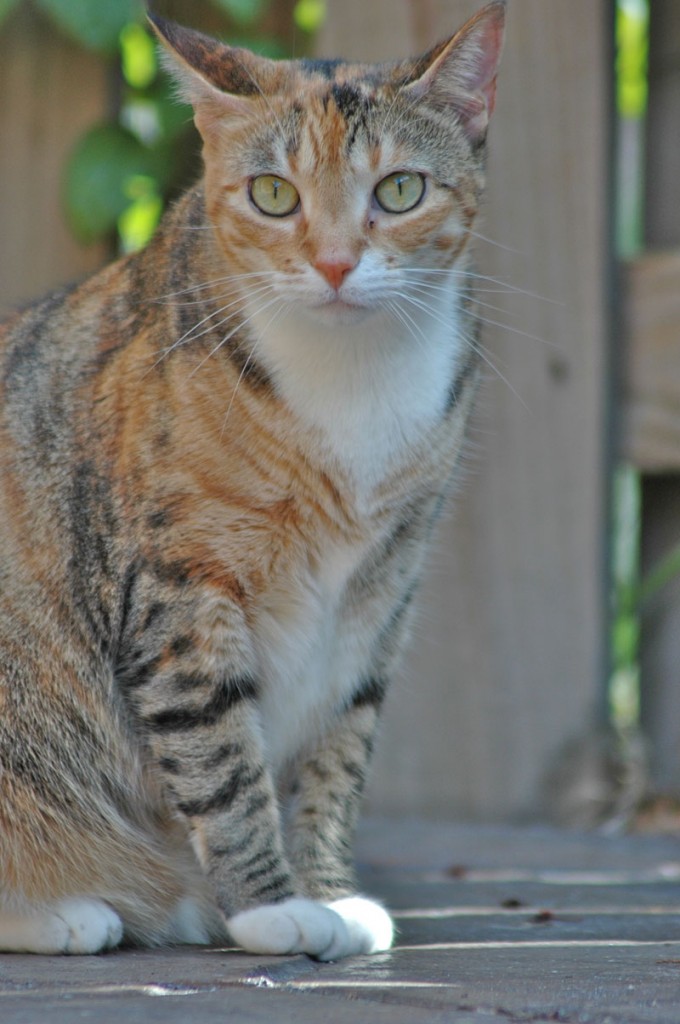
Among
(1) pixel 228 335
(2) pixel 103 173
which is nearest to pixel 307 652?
(1) pixel 228 335

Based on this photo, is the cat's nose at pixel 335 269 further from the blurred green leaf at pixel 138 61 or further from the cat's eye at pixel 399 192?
the blurred green leaf at pixel 138 61

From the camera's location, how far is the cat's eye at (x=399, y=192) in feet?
8.33

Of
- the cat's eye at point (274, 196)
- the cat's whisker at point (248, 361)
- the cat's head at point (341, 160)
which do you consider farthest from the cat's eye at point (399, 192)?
the cat's whisker at point (248, 361)

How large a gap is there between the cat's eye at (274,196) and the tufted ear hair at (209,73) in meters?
0.16

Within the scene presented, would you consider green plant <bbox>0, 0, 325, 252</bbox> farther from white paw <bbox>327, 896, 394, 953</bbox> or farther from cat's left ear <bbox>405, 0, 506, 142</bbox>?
white paw <bbox>327, 896, 394, 953</bbox>

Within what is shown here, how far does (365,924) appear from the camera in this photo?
2467mm

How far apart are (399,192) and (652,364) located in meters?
1.49

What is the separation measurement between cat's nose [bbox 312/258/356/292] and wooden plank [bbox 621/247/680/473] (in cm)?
160

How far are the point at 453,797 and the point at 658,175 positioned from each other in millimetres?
1892

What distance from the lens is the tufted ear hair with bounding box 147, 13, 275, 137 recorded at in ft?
8.50

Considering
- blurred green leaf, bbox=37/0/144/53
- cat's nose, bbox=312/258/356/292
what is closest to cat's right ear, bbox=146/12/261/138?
cat's nose, bbox=312/258/356/292

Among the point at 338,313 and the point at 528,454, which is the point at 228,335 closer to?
the point at 338,313

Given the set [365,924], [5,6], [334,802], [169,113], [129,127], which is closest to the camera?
[365,924]

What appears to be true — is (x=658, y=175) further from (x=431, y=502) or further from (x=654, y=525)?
(x=431, y=502)
